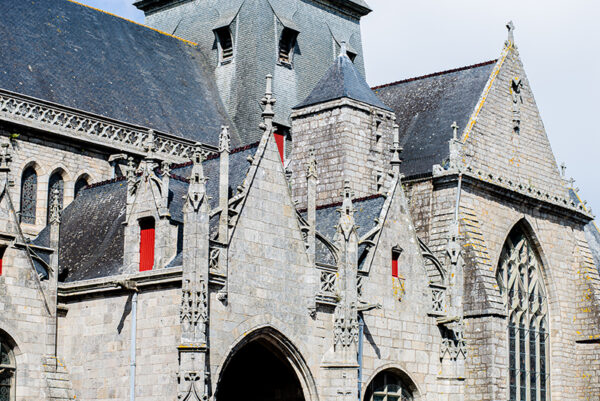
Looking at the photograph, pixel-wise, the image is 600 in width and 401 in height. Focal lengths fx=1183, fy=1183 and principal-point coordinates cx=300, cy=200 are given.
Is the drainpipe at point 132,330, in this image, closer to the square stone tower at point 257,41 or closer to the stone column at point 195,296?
the stone column at point 195,296

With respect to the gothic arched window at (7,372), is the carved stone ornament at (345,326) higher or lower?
higher

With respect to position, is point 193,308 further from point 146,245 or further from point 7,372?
point 7,372

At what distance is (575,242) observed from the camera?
1389 inches

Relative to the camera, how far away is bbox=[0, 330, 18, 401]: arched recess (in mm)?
21578

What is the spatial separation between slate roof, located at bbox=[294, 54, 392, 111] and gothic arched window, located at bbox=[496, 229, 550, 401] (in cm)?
581

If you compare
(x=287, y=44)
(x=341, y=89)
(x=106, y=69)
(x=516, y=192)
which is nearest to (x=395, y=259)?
(x=341, y=89)

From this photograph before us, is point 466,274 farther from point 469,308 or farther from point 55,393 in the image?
point 55,393

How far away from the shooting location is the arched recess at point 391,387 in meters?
25.6

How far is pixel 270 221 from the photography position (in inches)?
911

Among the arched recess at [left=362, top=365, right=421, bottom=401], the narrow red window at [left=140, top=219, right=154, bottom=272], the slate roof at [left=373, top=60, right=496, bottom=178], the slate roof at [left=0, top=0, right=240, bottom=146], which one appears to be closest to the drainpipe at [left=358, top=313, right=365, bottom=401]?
the arched recess at [left=362, top=365, right=421, bottom=401]

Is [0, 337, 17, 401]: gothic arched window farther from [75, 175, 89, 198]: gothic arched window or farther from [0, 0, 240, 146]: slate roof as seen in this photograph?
[0, 0, 240, 146]: slate roof

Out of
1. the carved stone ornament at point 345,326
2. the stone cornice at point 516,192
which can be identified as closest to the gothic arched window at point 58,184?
the carved stone ornament at point 345,326

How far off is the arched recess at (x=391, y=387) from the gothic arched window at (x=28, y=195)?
930 centimetres

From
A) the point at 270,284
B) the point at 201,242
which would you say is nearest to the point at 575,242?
the point at 270,284
